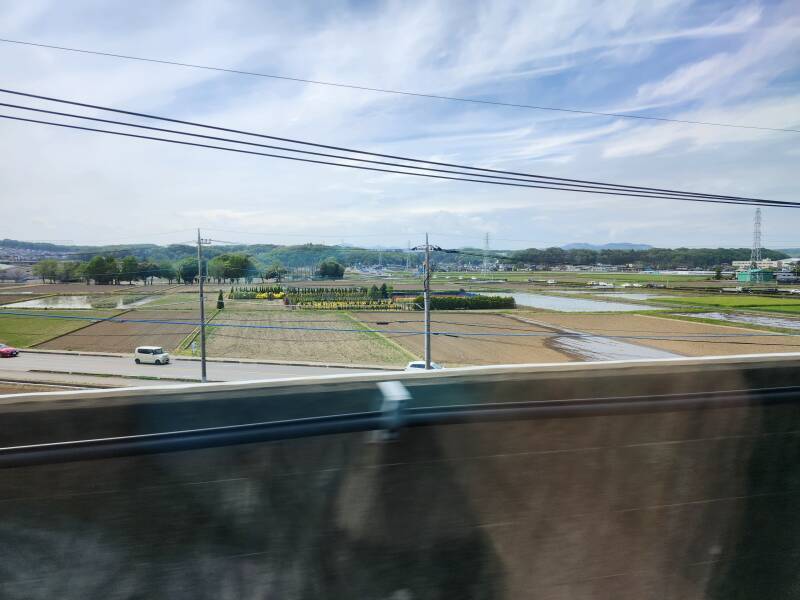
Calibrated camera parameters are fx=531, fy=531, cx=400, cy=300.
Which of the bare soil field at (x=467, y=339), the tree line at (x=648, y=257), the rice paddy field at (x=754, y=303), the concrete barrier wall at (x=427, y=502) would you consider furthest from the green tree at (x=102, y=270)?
the rice paddy field at (x=754, y=303)

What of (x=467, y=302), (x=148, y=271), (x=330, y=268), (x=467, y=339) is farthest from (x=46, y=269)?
(x=467, y=302)

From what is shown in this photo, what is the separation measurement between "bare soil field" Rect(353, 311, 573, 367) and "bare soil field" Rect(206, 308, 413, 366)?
0.51m

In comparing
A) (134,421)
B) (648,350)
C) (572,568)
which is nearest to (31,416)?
(134,421)

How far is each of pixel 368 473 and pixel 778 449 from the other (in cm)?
A: 155

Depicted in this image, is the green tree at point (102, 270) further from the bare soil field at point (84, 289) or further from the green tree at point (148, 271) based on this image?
the green tree at point (148, 271)

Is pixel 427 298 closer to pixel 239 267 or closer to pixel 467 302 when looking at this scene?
pixel 467 302

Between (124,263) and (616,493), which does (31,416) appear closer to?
(616,493)

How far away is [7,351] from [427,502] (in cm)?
689

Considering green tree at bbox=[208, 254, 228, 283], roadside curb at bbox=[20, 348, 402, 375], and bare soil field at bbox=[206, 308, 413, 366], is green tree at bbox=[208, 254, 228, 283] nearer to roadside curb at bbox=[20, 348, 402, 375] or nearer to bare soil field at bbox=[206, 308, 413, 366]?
bare soil field at bbox=[206, 308, 413, 366]

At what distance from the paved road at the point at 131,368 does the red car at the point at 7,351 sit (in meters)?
0.06

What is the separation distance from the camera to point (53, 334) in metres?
7.33

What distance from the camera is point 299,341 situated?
33.8 feet

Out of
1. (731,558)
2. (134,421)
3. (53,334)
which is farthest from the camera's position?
(53,334)

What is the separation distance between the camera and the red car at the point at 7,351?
6.39 m
